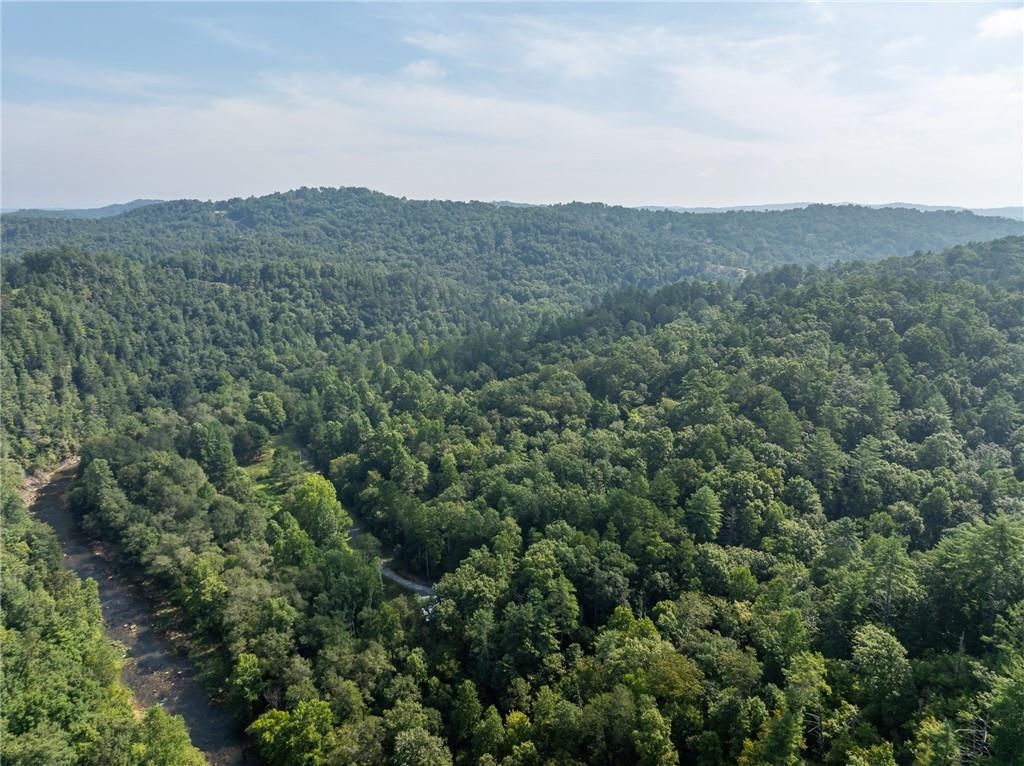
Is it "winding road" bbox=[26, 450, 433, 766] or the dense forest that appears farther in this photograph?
"winding road" bbox=[26, 450, 433, 766]

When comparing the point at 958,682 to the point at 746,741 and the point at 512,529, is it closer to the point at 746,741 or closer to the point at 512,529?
the point at 746,741

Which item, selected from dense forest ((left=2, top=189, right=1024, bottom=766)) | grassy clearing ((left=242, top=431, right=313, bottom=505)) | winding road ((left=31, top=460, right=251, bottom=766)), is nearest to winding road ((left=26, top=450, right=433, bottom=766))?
winding road ((left=31, top=460, right=251, bottom=766))

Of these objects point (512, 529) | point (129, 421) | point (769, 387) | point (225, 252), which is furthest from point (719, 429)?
point (225, 252)

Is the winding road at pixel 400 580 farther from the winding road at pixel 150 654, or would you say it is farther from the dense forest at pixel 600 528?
the dense forest at pixel 600 528

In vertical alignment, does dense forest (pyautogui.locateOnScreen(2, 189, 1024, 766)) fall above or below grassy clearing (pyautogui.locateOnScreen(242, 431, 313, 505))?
above

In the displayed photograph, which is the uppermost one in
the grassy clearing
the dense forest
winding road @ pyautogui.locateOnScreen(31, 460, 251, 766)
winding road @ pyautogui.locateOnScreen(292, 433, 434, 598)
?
the dense forest

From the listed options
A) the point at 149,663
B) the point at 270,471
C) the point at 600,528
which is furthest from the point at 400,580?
the point at 270,471

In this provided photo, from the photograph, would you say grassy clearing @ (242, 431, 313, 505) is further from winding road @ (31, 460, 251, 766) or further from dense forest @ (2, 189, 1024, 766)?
winding road @ (31, 460, 251, 766)

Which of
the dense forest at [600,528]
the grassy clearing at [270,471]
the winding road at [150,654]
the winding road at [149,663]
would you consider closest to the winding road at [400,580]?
the winding road at [150,654]
